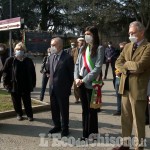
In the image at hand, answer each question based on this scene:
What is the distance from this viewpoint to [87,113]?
6.03 meters

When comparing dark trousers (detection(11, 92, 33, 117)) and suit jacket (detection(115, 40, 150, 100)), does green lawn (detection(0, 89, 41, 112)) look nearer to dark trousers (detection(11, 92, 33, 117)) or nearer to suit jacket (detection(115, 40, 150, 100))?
dark trousers (detection(11, 92, 33, 117))

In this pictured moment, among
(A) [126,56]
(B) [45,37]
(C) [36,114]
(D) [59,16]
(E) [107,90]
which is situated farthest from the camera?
(D) [59,16]

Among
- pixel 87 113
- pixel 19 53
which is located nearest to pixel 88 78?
pixel 87 113

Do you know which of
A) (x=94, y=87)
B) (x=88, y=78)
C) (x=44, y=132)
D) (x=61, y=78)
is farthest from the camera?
(x=44, y=132)

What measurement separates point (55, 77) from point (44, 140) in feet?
3.96

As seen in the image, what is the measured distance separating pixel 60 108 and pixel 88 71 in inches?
40.4

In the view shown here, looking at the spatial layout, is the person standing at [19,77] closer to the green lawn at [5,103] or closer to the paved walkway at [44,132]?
the paved walkway at [44,132]

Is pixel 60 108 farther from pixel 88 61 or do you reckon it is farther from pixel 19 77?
pixel 19 77

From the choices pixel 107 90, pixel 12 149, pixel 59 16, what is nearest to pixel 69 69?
pixel 12 149

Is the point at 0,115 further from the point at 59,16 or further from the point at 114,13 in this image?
the point at 59,16

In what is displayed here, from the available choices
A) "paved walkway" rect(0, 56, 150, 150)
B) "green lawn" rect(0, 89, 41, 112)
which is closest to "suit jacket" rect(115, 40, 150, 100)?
"paved walkway" rect(0, 56, 150, 150)

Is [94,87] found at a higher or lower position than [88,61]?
lower

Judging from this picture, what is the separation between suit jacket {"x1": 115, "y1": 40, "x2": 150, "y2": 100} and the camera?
16.3 ft

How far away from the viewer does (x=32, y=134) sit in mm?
6543
